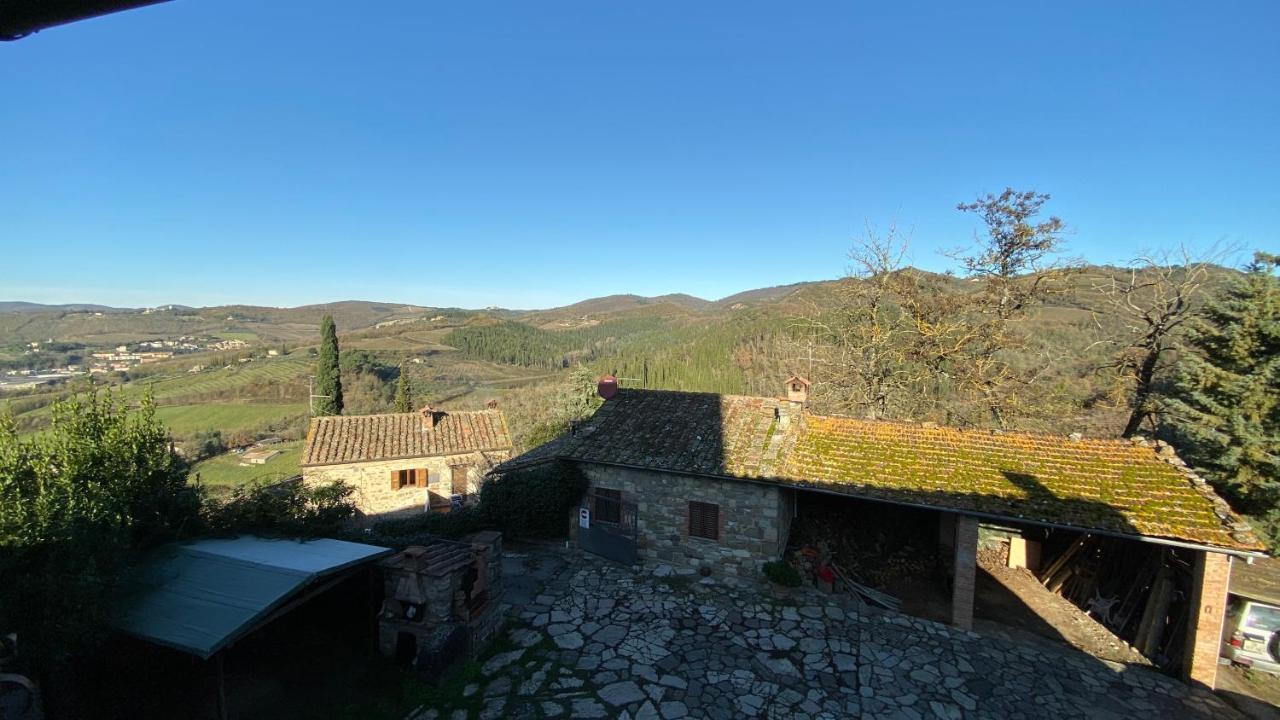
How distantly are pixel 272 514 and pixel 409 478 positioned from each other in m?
13.4

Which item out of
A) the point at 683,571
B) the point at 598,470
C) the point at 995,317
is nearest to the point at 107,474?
the point at 598,470

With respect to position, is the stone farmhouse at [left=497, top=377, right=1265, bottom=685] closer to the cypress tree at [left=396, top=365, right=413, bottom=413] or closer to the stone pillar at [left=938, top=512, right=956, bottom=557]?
the stone pillar at [left=938, top=512, right=956, bottom=557]

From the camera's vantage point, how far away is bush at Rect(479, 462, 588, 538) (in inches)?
561

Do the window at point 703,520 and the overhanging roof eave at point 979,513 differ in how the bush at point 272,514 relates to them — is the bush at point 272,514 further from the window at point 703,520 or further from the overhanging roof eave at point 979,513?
the window at point 703,520

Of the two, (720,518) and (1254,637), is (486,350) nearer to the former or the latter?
(720,518)

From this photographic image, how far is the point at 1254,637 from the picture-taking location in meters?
10.0

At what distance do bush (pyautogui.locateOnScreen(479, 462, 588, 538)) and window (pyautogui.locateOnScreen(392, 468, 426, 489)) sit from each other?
9.19 meters

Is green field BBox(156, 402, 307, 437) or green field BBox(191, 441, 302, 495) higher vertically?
green field BBox(156, 402, 307, 437)

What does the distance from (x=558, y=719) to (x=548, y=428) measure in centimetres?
2233

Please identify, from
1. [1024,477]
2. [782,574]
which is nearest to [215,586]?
[782,574]

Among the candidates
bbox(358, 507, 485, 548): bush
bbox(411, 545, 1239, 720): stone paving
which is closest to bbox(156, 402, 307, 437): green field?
bbox(358, 507, 485, 548): bush

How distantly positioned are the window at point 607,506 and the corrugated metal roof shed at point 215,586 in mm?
5964

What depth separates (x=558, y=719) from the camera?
7.70m

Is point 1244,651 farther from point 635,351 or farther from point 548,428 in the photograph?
point 635,351
